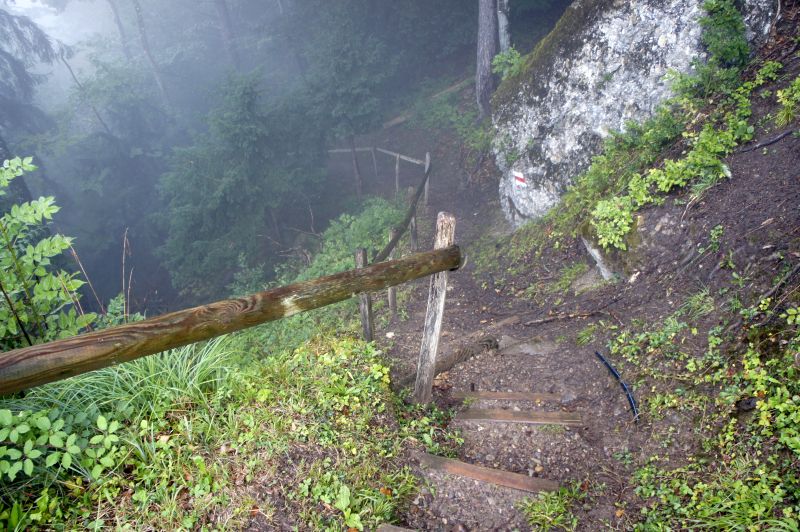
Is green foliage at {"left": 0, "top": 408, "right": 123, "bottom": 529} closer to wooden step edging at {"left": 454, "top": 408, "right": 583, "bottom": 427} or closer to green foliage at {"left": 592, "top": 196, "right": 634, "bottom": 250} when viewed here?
wooden step edging at {"left": 454, "top": 408, "right": 583, "bottom": 427}

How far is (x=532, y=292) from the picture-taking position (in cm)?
715

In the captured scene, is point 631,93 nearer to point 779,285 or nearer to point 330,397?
point 779,285

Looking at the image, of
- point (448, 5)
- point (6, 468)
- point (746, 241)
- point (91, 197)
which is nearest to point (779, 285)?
point (746, 241)

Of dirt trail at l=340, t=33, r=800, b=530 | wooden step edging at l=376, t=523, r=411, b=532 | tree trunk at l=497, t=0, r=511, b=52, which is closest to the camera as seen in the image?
wooden step edging at l=376, t=523, r=411, b=532

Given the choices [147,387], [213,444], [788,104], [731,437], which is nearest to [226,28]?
[788,104]

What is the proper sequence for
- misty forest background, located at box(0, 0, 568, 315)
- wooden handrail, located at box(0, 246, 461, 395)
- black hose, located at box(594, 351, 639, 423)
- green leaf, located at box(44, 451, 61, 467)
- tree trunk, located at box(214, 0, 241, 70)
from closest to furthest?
wooden handrail, located at box(0, 246, 461, 395), green leaf, located at box(44, 451, 61, 467), black hose, located at box(594, 351, 639, 423), misty forest background, located at box(0, 0, 568, 315), tree trunk, located at box(214, 0, 241, 70)

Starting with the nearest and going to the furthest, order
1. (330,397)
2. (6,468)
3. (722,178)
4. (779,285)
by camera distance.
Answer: (6,468), (330,397), (779,285), (722,178)

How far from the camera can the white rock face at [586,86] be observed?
725 centimetres

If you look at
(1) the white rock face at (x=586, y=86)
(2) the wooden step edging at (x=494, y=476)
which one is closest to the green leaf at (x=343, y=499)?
(2) the wooden step edging at (x=494, y=476)

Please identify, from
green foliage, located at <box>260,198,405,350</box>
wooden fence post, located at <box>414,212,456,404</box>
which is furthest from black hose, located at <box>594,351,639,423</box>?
green foliage, located at <box>260,198,405,350</box>

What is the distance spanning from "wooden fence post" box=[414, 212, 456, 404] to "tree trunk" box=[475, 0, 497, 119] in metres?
10.5

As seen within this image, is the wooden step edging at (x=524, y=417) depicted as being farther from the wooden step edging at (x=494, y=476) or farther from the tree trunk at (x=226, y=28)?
the tree trunk at (x=226, y=28)

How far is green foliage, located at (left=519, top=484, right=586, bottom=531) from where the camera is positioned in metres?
2.74

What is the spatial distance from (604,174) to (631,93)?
78.5 inches
